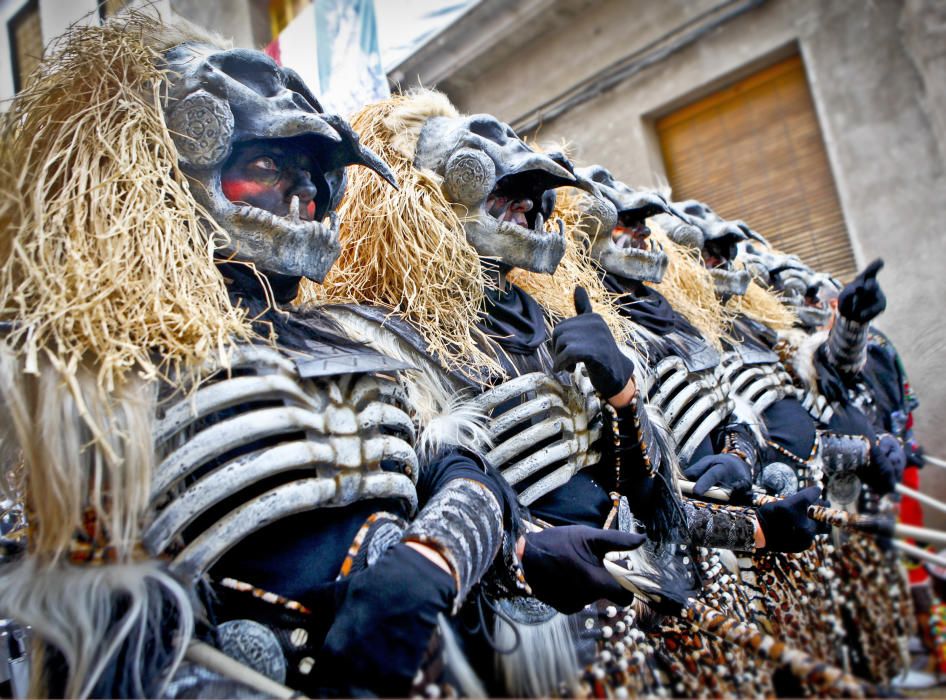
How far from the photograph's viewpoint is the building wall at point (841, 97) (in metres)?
1.80

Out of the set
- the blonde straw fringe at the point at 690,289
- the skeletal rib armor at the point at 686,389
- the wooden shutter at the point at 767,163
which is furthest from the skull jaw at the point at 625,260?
the wooden shutter at the point at 767,163

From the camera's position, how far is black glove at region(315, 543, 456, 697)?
838 millimetres

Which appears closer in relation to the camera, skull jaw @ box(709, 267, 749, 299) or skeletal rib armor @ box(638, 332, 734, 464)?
skeletal rib armor @ box(638, 332, 734, 464)

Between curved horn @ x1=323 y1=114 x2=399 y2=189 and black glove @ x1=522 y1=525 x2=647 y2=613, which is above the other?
curved horn @ x1=323 y1=114 x2=399 y2=189

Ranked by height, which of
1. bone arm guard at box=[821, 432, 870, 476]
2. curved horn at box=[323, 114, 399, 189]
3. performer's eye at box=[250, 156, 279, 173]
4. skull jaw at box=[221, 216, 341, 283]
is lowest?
bone arm guard at box=[821, 432, 870, 476]

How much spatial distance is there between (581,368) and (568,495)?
340 mm

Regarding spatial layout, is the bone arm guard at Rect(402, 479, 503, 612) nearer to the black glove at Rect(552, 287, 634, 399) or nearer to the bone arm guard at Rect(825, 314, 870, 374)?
the black glove at Rect(552, 287, 634, 399)

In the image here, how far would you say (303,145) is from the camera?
1.42 meters

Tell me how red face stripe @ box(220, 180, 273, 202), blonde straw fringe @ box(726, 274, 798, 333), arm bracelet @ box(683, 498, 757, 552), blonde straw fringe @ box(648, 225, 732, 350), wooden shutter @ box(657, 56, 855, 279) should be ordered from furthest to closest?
blonde straw fringe @ box(726, 274, 798, 333) < wooden shutter @ box(657, 56, 855, 279) < blonde straw fringe @ box(648, 225, 732, 350) < arm bracelet @ box(683, 498, 757, 552) < red face stripe @ box(220, 180, 273, 202)

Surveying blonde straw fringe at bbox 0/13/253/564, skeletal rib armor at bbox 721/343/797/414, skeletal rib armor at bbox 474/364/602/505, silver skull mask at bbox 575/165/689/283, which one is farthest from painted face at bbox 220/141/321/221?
skeletal rib armor at bbox 721/343/797/414

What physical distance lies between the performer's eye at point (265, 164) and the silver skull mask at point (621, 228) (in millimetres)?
1423

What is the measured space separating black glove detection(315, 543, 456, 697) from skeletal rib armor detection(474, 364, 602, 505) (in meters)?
0.62

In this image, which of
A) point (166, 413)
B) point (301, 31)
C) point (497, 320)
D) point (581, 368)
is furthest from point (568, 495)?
point (301, 31)

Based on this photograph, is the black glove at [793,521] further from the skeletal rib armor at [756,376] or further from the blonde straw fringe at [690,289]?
the blonde straw fringe at [690,289]
